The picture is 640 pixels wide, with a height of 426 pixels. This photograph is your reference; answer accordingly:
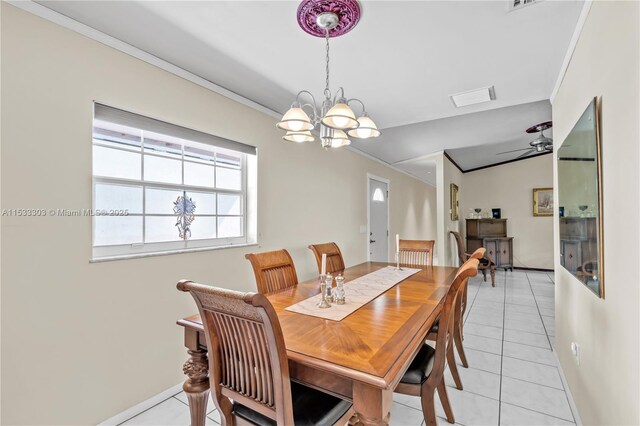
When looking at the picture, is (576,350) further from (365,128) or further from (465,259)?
(465,259)

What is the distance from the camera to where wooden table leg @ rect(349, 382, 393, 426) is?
984mm

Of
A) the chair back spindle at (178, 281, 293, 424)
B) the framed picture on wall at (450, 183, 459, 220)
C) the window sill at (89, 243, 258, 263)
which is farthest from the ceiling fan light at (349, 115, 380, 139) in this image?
the framed picture on wall at (450, 183, 459, 220)

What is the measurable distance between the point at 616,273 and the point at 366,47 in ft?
5.76

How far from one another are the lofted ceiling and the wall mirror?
67cm

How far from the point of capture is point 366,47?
6.33 feet

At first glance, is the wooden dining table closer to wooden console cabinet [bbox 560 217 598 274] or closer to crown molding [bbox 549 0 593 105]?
wooden console cabinet [bbox 560 217 598 274]

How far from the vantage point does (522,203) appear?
7172 millimetres

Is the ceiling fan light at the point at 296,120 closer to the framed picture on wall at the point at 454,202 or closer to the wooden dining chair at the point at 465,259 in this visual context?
the wooden dining chair at the point at 465,259

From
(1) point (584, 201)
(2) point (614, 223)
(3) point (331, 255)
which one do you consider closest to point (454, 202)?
(3) point (331, 255)

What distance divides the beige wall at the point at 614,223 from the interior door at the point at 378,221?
3412mm

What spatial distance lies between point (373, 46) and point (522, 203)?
276 inches

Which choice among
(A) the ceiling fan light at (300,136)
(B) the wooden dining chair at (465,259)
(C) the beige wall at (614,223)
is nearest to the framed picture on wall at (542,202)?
(B) the wooden dining chair at (465,259)

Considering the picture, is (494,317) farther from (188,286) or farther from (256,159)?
(188,286)

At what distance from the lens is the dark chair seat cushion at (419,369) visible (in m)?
1.53
